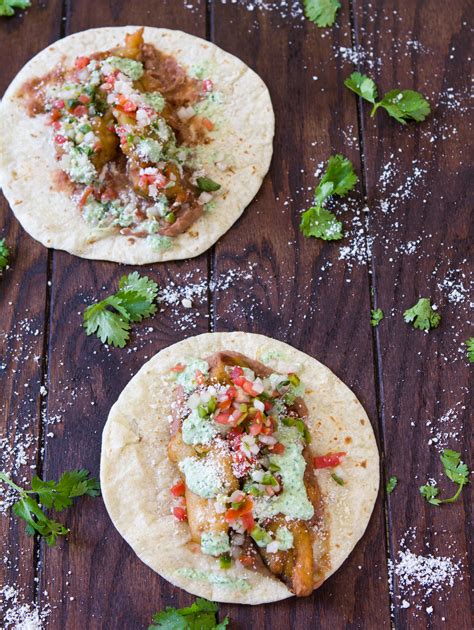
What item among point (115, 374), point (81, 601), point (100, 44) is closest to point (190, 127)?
point (100, 44)

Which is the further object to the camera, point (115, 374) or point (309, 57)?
point (309, 57)

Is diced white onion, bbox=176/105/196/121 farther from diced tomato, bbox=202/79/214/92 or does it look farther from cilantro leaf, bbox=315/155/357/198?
cilantro leaf, bbox=315/155/357/198

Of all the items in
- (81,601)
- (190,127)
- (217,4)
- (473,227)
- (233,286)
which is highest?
(217,4)

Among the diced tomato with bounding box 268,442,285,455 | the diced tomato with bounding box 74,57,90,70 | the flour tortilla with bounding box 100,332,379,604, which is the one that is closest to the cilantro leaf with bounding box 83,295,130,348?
the flour tortilla with bounding box 100,332,379,604

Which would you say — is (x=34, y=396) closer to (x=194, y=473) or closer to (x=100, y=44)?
(x=194, y=473)

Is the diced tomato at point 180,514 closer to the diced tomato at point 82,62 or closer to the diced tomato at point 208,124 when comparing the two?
the diced tomato at point 208,124

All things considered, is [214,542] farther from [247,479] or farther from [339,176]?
[339,176]
